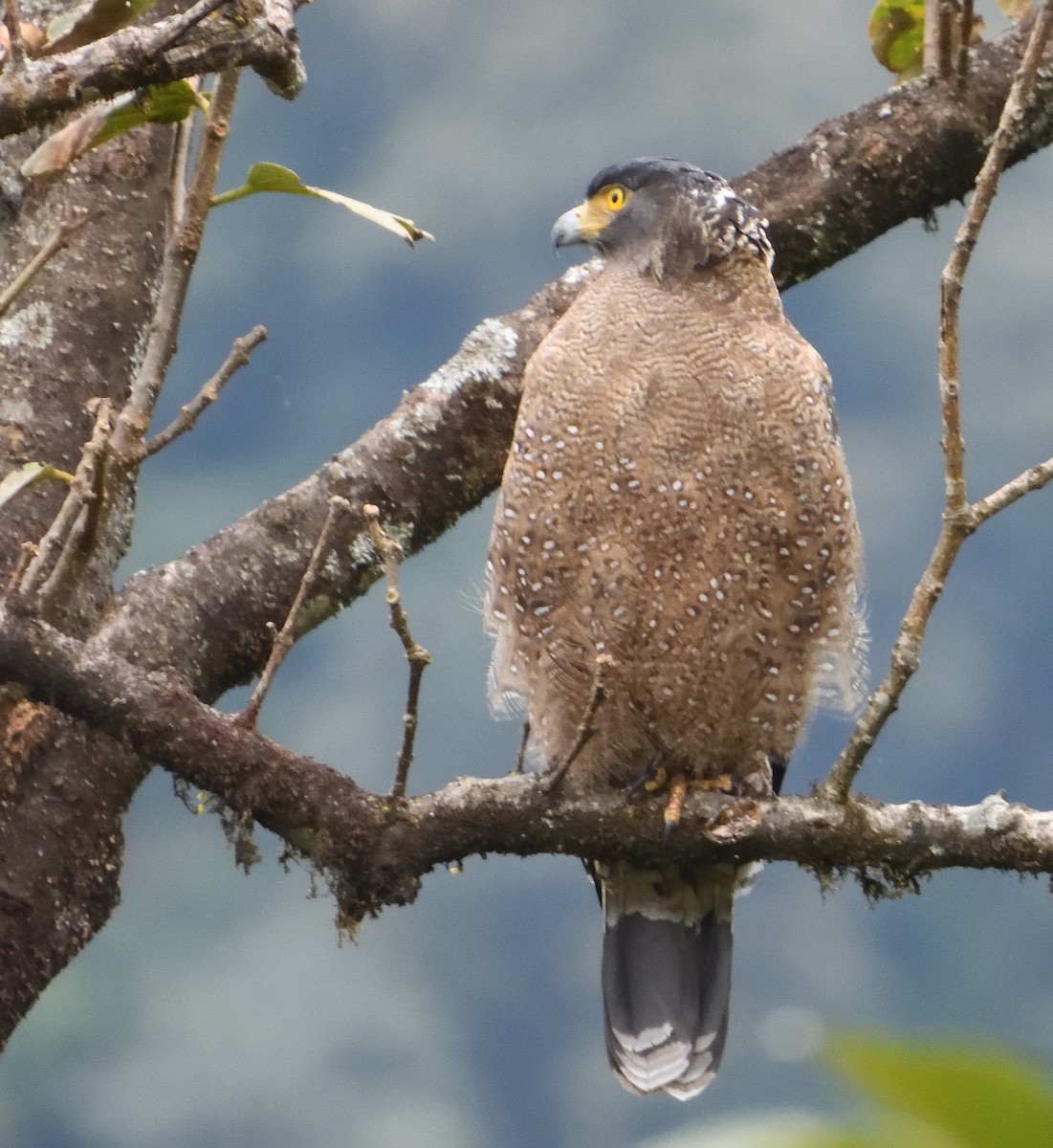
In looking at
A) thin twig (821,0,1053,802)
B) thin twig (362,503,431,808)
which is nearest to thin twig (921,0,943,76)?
thin twig (821,0,1053,802)

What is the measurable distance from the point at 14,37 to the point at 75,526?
60cm

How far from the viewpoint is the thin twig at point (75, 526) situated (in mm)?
1781

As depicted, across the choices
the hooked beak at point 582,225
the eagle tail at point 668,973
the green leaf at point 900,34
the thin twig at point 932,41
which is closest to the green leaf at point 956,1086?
the eagle tail at point 668,973

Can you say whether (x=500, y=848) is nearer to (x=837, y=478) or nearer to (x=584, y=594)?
(x=584, y=594)

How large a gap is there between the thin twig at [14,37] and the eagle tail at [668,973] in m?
1.71

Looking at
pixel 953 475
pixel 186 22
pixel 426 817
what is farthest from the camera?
pixel 426 817

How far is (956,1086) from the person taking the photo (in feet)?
1.11

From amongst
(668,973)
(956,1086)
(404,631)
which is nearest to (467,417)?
(668,973)

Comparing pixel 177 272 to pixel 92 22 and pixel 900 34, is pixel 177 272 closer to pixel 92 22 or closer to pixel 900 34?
pixel 92 22

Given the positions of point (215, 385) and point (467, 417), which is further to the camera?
point (467, 417)

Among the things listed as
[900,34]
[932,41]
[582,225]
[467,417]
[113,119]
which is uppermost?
[900,34]

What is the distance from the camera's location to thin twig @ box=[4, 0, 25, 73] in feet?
5.19

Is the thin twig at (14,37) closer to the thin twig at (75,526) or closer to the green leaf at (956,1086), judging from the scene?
the thin twig at (75,526)

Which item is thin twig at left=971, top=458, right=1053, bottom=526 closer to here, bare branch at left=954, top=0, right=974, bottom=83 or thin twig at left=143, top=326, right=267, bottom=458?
thin twig at left=143, top=326, right=267, bottom=458
